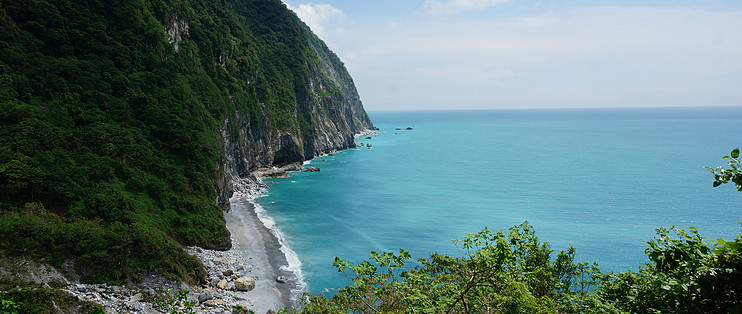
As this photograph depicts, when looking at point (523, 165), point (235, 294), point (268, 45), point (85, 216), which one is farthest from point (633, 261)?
point (268, 45)

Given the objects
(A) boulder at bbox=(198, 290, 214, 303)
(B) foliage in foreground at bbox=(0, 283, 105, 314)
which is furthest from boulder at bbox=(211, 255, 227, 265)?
(B) foliage in foreground at bbox=(0, 283, 105, 314)

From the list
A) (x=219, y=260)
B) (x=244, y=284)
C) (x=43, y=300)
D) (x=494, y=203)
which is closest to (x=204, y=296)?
(x=244, y=284)

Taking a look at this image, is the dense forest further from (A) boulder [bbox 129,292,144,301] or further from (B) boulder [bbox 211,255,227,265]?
(B) boulder [bbox 211,255,227,265]

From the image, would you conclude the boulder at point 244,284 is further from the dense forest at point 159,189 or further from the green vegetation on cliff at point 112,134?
the green vegetation on cliff at point 112,134

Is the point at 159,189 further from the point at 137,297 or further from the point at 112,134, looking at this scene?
the point at 137,297

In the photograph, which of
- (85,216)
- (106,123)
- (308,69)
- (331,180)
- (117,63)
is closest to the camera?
(85,216)

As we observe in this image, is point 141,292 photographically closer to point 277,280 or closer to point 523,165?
point 277,280

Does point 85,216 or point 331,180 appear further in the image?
point 331,180
